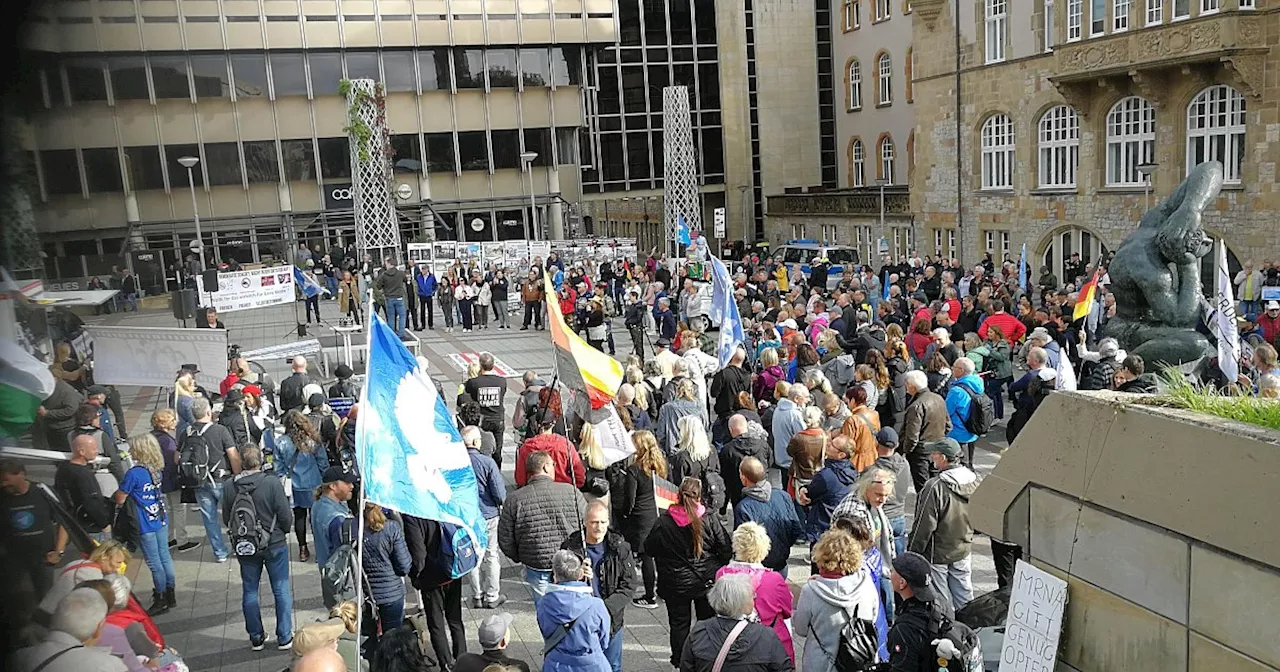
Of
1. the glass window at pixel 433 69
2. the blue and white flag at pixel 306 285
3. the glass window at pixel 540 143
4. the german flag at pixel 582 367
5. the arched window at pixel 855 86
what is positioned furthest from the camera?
the arched window at pixel 855 86

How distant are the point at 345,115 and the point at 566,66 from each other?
9905mm

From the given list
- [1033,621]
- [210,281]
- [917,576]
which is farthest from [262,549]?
[210,281]

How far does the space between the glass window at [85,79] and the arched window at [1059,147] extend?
30357mm

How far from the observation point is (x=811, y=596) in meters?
5.26

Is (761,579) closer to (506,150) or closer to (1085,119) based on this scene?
(1085,119)

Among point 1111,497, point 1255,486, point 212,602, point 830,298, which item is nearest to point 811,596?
point 1111,497

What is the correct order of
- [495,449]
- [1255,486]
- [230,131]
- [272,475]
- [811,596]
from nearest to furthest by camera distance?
1. [1255,486]
2. [811,596]
3. [272,475]
4. [495,449]
5. [230,131]

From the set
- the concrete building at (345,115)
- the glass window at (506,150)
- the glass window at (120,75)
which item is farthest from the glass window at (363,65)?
the glass window at (120,75)

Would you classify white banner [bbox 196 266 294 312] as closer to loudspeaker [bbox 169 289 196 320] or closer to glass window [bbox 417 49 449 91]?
→ loudspeaker [bbox 169 289 196 320]

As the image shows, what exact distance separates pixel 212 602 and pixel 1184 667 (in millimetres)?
7787

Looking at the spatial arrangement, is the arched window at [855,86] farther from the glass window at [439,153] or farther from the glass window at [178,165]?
the glass window at [178,165]

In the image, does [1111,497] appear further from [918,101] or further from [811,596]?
[918,101]

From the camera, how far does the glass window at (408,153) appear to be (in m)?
42.7

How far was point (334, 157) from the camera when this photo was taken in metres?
42.0
